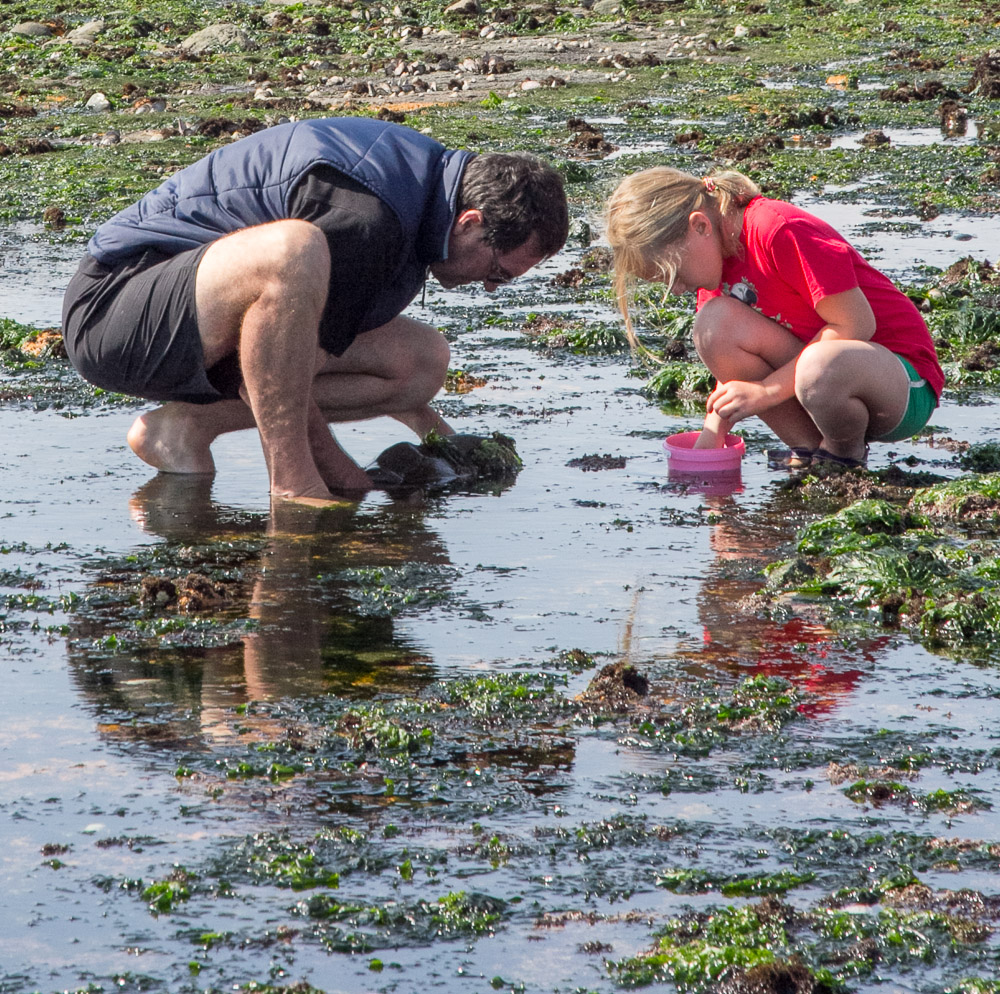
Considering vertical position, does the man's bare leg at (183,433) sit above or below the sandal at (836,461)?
above

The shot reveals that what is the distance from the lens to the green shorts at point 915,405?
17.6ft

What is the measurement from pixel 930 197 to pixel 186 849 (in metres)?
8.46

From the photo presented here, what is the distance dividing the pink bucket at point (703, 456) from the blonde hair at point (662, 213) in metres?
0.57

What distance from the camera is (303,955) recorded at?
256 cm

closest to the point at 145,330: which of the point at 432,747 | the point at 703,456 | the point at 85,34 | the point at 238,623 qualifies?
the point at 238,623

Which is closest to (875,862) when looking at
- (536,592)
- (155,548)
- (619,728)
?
(619,728)

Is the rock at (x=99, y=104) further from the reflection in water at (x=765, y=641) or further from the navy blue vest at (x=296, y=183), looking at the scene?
the reflection in water at (x=765, y=641)

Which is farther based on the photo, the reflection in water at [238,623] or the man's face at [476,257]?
the man's face at [476,257]

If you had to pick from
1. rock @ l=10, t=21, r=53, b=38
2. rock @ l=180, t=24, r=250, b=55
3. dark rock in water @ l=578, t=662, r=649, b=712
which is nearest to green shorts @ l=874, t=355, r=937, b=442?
dark rock in water @ l=578, t=662, r=649, b=712

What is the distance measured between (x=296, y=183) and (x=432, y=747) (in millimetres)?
2224

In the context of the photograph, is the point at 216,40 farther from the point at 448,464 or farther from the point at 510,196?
the point at 510,196

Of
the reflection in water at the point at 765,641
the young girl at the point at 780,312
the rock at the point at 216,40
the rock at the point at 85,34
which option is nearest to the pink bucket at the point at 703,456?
the young girl at the point at 780,312

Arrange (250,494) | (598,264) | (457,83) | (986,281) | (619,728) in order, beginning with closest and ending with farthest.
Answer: (619,728) < (250,494) < (986,281) < (598,264) < (457,83)

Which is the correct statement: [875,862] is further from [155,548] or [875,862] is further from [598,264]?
[598,264]
